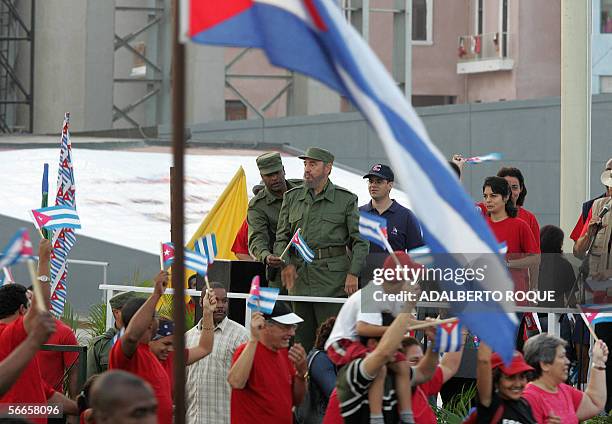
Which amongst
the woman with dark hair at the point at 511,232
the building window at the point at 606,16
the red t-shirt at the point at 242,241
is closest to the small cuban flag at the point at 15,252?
the woman with dark hair at the point at 511,232

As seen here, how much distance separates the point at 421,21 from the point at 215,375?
37474 mm

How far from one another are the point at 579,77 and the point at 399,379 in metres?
7.51

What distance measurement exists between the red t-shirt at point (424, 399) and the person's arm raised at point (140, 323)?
1.52 m

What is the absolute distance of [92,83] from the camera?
104 ft

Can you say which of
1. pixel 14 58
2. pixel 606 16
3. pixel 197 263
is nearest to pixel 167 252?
pixel 197 263

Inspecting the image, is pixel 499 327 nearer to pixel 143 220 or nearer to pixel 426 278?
pixel 426 278

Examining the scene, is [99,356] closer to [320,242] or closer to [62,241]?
[320,242]

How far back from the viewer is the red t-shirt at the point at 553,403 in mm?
8305

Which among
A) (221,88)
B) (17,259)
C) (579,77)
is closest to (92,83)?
(221,88)

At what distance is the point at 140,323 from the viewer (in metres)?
8.62

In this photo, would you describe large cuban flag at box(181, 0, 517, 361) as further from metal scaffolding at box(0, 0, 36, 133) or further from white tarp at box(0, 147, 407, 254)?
metal scaffolding at box(0, 0, 36, 133)

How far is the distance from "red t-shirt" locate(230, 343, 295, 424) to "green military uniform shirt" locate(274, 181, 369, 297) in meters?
1.99

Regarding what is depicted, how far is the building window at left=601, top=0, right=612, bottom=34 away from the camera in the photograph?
3884 centimetres

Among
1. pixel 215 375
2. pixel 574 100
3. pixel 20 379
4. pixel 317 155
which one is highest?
pixel 574 100
